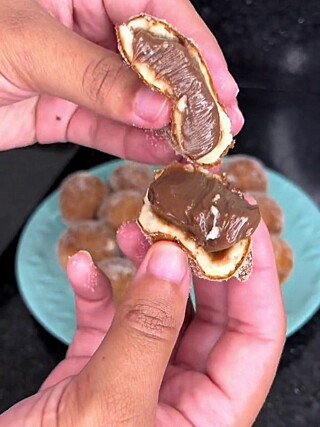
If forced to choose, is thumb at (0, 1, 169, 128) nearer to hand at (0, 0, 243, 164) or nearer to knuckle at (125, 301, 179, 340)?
hand at (0, 0, 243, 164)

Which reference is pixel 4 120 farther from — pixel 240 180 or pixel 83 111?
pixel 240 180

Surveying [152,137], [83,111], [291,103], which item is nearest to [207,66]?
[152,137]

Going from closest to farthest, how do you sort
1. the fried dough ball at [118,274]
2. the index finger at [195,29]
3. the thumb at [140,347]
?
the thumb at [140,347]
the index finger at [195,29]
the fried dough ball at [118,274]

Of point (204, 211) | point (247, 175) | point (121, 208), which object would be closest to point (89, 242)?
point (121, 208)

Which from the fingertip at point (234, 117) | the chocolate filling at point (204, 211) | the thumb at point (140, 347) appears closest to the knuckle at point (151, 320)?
the thumb at point (140, 347)

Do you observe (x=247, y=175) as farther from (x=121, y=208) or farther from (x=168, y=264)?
(x=168, y=264)

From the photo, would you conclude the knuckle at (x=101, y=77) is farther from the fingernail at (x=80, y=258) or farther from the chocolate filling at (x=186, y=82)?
the fingernail at (x=80, y=258)

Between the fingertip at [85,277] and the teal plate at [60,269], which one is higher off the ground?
the fingertip at [85,277]
